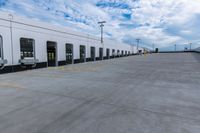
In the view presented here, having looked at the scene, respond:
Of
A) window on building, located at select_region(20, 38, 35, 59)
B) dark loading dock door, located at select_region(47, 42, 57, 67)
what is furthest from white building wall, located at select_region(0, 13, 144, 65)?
dark loading dock door, located at select_region(47, 42, 57, 67)

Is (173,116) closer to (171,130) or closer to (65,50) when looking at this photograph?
(171,130)

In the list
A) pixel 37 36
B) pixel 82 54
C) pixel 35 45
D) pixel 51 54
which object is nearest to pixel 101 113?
pixel 35 45

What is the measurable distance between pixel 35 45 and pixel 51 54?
3.33 meters

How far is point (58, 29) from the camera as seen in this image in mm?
19625

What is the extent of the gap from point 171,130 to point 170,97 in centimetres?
273

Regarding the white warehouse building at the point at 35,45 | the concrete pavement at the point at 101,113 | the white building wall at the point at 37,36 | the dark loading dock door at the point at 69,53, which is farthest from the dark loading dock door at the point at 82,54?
the concrete pavement at the point at 101,113

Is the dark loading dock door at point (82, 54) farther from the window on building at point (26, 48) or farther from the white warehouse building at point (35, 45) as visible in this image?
the window on building at point (26, 48)

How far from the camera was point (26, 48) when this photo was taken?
14992 mm

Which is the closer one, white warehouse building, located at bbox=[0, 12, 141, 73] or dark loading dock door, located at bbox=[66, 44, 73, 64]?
white warehouse building, located at bbox=[0, 12, 141, 73]

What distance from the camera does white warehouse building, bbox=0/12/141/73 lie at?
13.1 m

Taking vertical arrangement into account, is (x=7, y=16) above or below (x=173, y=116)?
above

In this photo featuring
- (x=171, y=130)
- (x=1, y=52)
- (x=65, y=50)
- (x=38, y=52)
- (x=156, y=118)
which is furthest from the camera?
(x=65, y=50)

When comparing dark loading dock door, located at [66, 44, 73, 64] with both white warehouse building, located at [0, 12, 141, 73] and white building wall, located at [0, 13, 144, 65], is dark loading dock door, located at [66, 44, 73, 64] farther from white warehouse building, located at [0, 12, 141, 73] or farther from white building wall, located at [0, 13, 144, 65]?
white building wall, located at [0, 13, 144, 65]

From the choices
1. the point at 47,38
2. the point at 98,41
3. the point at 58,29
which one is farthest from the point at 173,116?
the point at 98,41
